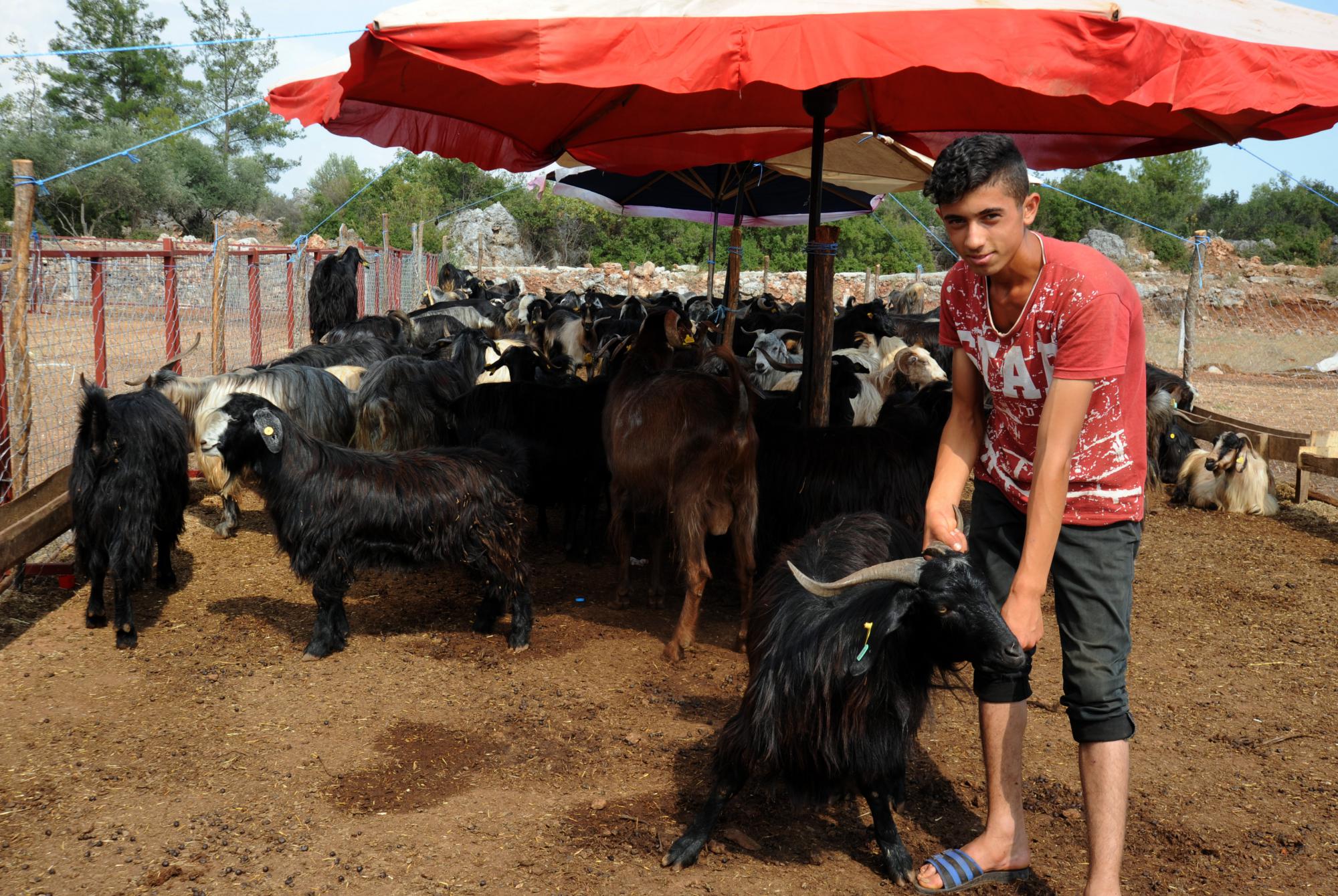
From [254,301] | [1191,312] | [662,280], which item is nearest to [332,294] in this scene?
[254,301]

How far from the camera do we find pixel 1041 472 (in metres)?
2.40

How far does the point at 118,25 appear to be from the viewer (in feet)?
148

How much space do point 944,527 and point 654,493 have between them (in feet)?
Answer: 7.49

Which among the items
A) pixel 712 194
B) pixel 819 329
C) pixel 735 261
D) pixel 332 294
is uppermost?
pixel 712 194

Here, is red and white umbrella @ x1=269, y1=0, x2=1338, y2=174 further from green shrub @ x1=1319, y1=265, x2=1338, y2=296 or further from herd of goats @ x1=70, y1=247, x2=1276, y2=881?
green shrub @ x1=1319, y1=265, x2=1338, y2=296

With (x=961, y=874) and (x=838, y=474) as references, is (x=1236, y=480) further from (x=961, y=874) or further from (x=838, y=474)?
(x=961, y=874)

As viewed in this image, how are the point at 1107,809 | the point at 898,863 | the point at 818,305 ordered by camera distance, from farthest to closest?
the point at 818,305 < the point at 898,863 < the point at 1107,809

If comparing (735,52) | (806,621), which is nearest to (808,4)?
(735,52)

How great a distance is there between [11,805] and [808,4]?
3808mm

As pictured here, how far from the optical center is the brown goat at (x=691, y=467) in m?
4.57

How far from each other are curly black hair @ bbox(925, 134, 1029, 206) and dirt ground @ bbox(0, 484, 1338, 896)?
1465 millimetres

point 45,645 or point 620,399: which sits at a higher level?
point 620,399

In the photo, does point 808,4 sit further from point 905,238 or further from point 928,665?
point 905,238

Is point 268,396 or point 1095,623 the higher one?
point 268,396
